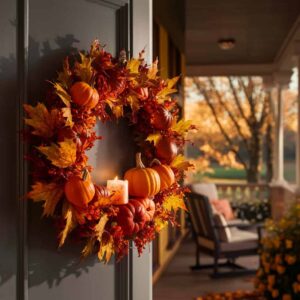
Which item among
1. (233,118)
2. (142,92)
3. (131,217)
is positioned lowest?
(131,217)

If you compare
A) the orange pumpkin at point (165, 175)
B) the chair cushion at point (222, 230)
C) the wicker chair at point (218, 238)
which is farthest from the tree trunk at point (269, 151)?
the orange pumpkin at point (165, 175)

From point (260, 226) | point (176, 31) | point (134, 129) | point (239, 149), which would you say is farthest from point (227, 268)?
point (239, 149)

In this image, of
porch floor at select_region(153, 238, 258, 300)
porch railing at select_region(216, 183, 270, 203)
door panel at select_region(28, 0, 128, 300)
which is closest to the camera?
door panel at select_region(28, 0, 128, 300)

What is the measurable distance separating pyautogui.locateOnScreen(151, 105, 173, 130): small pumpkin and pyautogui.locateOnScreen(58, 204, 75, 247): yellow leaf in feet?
1.58

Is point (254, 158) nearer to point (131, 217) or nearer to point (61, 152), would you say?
point (131, 217)

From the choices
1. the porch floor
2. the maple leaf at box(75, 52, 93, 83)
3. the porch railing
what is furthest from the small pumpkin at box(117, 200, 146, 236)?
the porch railing

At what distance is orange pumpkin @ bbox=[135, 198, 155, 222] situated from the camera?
6.55 ft

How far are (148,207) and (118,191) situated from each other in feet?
0.52

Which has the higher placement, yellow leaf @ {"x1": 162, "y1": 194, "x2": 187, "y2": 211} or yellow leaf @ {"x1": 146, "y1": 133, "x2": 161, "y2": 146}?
yellow leaf @ {"x1": 146, "y1": 133, "x2": 161, "y2": 146}

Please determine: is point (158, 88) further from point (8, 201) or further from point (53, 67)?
point (8, 201)

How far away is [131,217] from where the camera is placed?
1.92 m

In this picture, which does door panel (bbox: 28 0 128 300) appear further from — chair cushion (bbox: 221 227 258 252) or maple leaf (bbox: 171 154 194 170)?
chair cushion (bbox: 221 227 258 252)

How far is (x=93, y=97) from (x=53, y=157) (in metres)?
0.25

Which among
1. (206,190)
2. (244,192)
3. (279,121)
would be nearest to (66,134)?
(206,190)
